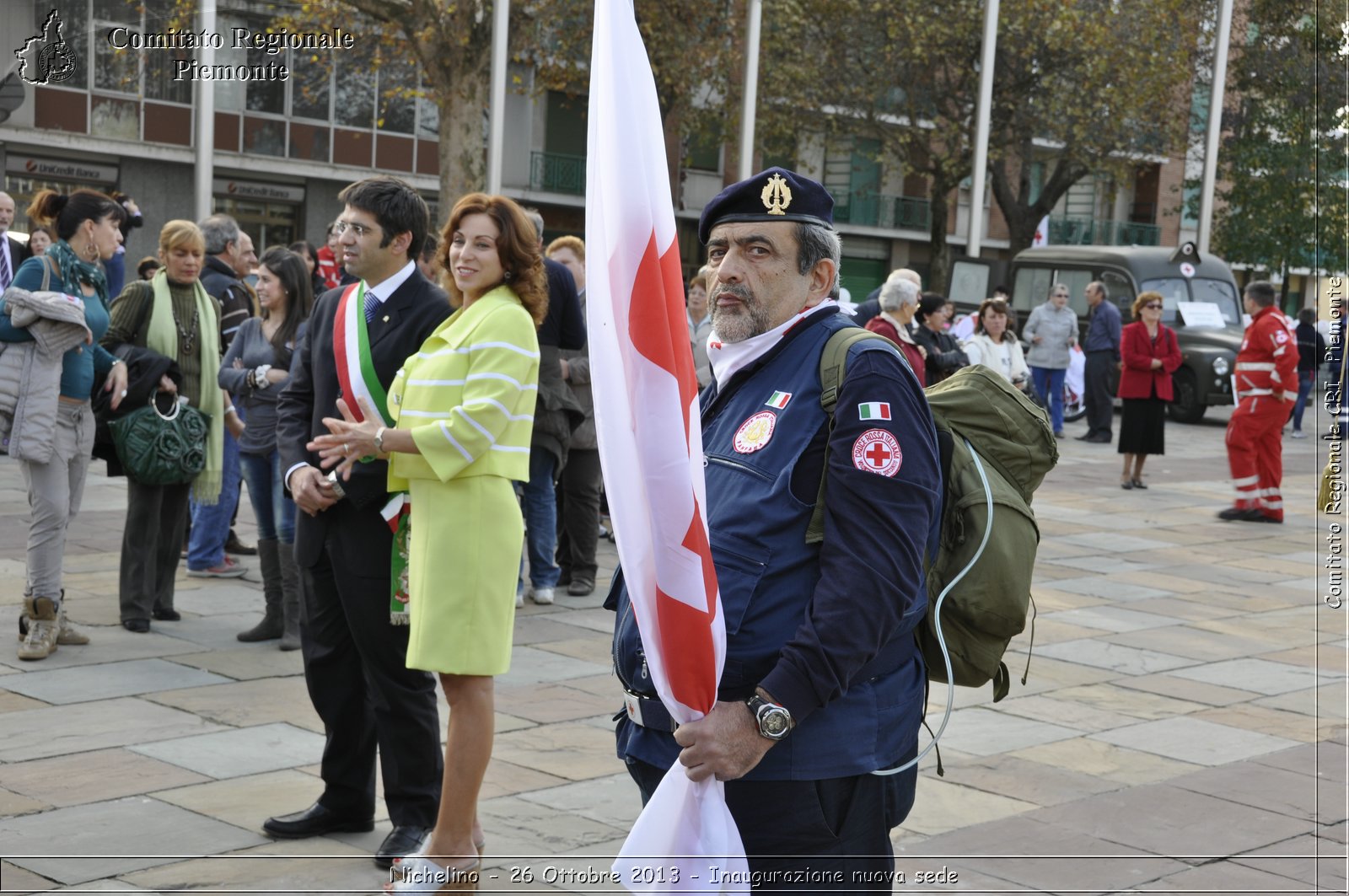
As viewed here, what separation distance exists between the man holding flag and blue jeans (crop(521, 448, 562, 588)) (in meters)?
5.50

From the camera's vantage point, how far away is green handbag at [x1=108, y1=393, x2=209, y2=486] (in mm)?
7246

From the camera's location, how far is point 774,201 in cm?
270

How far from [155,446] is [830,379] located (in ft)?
17.7

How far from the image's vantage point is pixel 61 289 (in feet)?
21.8

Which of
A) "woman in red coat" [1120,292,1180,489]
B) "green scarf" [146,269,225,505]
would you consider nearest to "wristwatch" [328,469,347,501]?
"green scarf" [146,269,225,505]

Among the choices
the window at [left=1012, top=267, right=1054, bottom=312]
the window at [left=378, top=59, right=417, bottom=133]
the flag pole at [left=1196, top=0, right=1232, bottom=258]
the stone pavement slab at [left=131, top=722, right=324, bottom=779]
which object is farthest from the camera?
the window at [left=378, top=59, right=417, bottom=133]

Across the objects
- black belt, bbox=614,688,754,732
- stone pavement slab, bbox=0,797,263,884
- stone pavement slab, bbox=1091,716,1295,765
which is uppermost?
black belt, bbox=614,688,754,732

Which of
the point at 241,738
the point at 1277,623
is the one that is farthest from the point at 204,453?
the point at 1277,623

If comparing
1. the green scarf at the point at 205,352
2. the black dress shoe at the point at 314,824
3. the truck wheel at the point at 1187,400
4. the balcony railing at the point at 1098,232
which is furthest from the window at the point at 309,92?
the black dress shoe at the point at 314,824

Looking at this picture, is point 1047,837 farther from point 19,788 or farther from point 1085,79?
point 1085,79

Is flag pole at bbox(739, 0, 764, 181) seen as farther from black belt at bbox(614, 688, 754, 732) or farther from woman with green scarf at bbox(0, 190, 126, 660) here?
black belt at bbox(614, 688, 754, 732)

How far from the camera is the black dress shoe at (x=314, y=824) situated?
15.1 feet

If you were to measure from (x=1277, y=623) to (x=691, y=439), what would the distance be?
7742 millimetres

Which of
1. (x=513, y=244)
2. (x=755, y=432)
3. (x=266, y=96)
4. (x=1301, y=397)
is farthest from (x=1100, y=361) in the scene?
(x=266, y=96)
